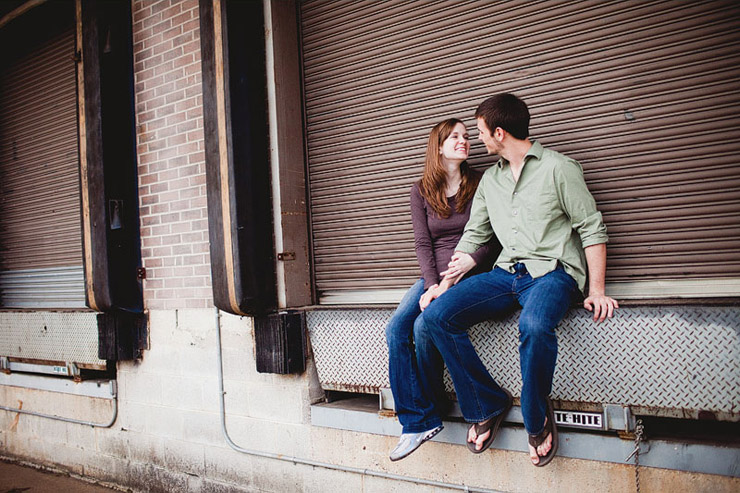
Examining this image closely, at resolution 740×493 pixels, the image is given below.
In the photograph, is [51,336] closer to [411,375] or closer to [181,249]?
[181,249]

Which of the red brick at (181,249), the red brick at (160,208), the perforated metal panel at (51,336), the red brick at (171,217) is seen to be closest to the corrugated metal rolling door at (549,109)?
the red brick at (181,249)

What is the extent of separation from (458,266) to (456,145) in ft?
2.34

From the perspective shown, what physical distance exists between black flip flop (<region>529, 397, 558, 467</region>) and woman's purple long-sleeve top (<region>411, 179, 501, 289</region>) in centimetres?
91

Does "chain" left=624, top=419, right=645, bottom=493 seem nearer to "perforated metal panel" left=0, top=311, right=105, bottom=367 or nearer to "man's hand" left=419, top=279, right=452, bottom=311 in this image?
"man's hand" left=419, top=279, right=452, bottom=311

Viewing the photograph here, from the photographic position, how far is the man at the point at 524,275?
283 cm

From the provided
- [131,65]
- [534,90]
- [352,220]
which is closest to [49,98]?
[131,65]

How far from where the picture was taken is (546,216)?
301 cm

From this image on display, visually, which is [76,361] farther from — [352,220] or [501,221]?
[501,221]

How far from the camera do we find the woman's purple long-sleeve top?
11.4ft

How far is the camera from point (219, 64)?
4.18 meters

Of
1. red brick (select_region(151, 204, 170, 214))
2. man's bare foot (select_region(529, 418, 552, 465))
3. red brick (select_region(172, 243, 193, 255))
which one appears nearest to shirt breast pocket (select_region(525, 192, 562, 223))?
man's bare foot (select_region(529, 418, 552, 465))

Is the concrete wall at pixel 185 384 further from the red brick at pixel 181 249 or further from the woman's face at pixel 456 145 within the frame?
the woman's face at pixel 456 145

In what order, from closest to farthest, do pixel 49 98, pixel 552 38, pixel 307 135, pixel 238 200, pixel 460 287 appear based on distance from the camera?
pixel 460 287 < pixel 552 38 < pixel 238 200 < pixel 307 135 < pixel 49 98

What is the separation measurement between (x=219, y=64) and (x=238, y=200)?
99 cm
